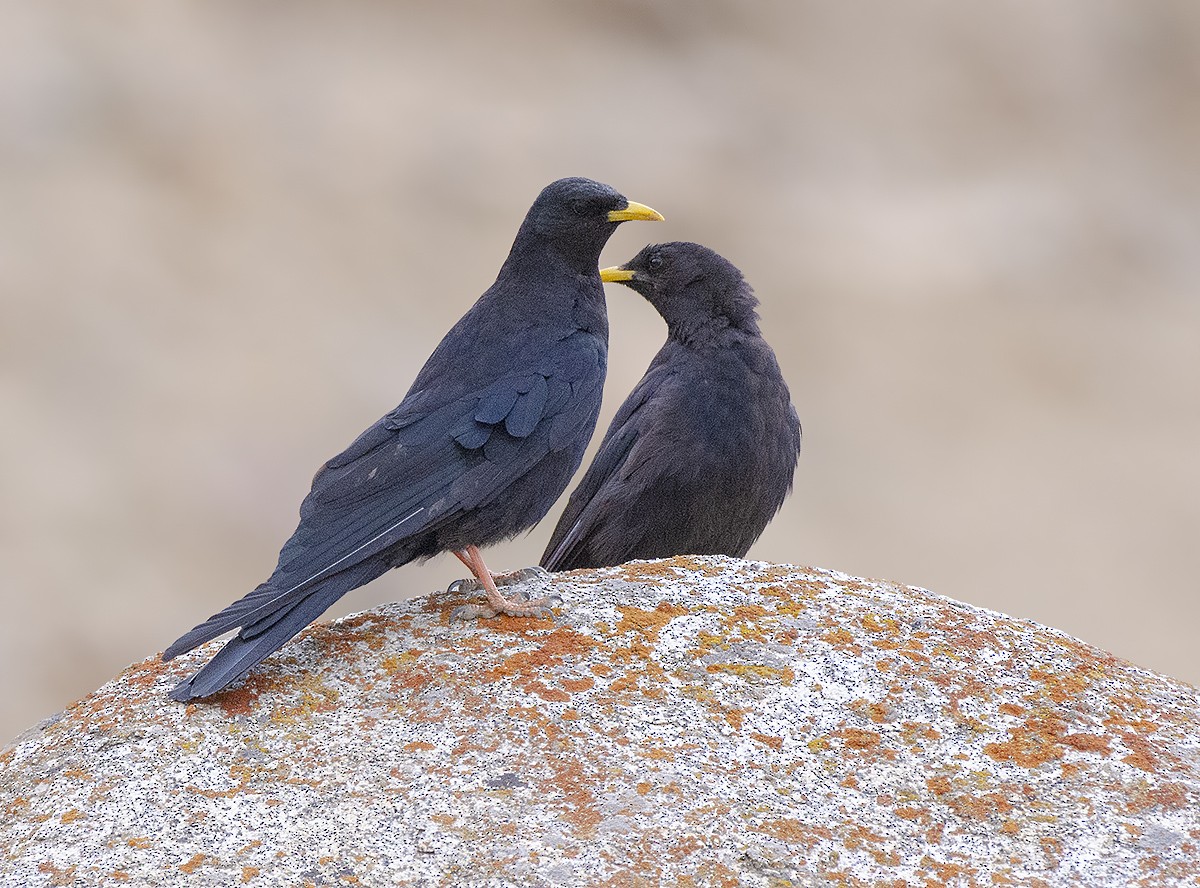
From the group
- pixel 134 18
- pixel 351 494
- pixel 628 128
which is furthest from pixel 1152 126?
pixel 351 494

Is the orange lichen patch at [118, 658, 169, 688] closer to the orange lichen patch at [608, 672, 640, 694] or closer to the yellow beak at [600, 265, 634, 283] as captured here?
the orange lichen patch at [608, 672, 640, 694]

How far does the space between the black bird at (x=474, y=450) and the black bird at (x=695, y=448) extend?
86 centimetres

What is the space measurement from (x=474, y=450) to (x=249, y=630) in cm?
97

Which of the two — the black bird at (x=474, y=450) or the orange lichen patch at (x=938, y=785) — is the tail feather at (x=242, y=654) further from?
the orange lichen patch at (x=938, y=785)

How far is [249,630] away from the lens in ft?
13.5

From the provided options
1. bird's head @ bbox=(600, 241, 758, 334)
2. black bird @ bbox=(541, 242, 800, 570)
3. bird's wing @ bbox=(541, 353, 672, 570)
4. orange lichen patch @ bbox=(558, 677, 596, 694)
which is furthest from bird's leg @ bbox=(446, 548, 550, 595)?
bird's head @ bbox=(600, 241, 758, 334)

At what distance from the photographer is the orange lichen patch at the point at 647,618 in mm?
4281

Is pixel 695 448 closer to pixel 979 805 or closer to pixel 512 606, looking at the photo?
pixel 512 606

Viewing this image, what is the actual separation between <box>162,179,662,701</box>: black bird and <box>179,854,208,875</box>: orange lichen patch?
62 cm

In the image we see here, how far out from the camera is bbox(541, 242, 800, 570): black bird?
6.24 metres

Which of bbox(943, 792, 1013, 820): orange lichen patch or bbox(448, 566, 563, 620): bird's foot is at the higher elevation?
bbox(448, 566, 563, 620): bird's foot

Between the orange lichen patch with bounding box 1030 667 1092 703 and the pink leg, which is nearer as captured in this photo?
the orange lichen patch with bounding box 1030 667 1092 703

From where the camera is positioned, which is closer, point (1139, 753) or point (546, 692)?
point (1139, 753)

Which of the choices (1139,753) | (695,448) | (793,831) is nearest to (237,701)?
Answer: (793,831)
